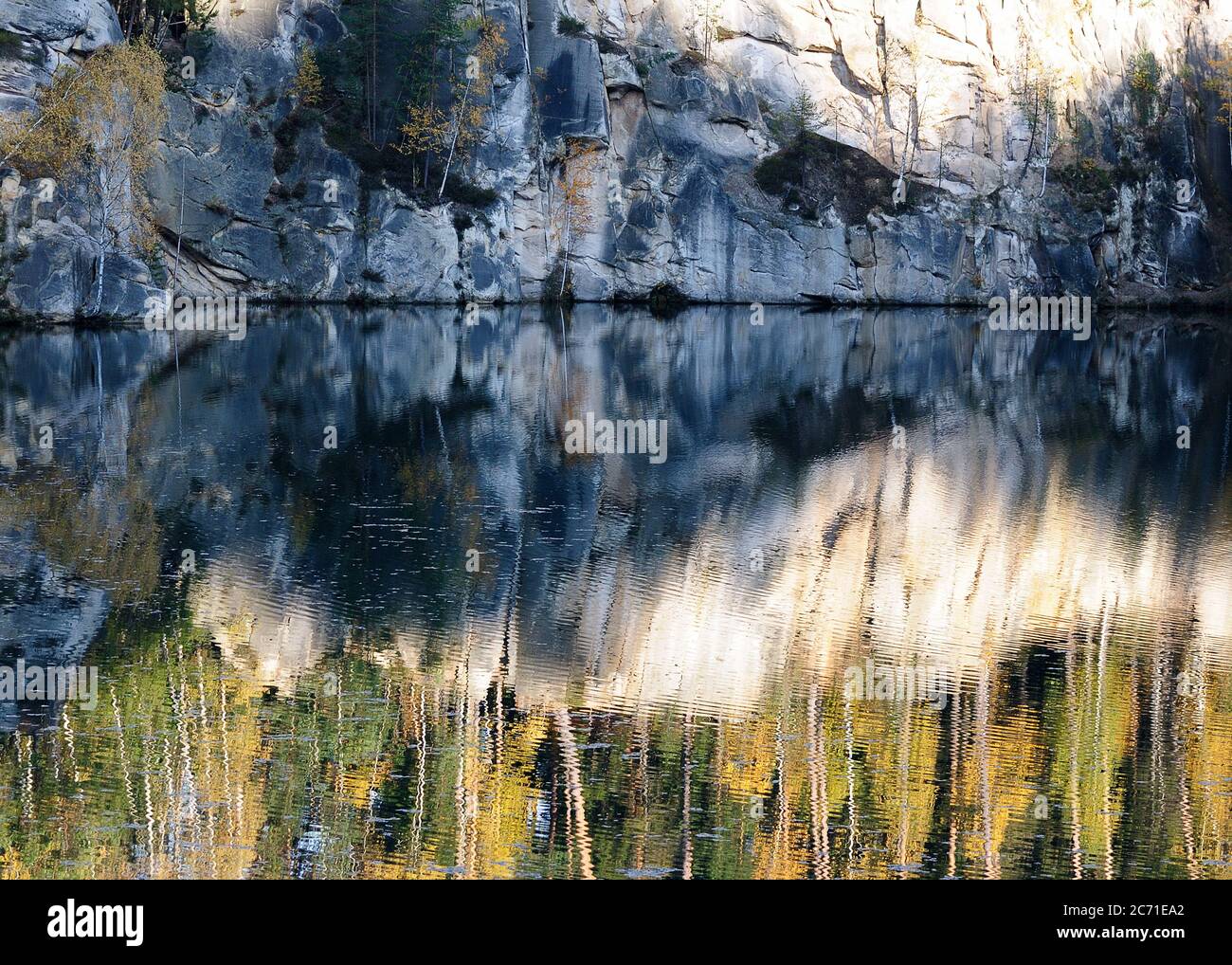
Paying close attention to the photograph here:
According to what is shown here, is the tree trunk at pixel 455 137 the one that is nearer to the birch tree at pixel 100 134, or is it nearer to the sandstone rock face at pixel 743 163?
the sandstone rock face at pixel 743 163

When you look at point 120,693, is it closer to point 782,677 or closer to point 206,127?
point 782,677

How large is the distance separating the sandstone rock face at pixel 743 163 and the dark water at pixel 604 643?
3614 centimetres

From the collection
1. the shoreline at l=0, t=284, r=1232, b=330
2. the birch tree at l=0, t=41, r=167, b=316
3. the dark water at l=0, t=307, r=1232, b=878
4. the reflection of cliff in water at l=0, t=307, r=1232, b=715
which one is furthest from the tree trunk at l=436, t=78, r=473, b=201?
the dark water at l=0, t=307, r=1232, b=878

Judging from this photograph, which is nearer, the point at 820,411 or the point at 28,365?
the point at 820,411

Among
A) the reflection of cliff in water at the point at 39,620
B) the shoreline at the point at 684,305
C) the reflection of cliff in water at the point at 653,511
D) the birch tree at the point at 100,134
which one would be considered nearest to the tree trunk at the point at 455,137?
the shoreline at the point at 684,305

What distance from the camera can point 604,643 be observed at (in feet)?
43.8

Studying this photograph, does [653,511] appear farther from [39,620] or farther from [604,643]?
[39,620]

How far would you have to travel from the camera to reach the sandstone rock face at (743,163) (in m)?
63.6

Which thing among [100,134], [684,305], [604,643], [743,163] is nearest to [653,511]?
[604,643]

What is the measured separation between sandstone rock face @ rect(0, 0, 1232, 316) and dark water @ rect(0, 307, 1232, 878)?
36143mm

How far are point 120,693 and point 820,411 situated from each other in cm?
2118

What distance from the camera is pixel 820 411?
3070 centimetres

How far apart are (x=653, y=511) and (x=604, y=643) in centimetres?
647

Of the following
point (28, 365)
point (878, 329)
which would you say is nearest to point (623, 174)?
point (878, 329)
